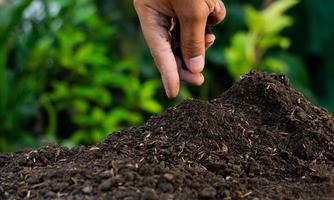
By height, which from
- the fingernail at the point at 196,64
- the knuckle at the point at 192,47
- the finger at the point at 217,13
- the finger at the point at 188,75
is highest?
the finger at the point at 217,13

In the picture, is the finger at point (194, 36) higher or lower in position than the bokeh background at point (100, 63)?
higher

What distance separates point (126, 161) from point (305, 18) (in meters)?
4.57

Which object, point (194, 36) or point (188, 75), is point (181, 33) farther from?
point (188, 75)

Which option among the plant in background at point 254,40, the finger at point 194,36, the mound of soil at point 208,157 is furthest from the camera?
the plant in background at point 254,40

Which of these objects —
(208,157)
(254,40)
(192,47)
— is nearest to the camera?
(208,157)

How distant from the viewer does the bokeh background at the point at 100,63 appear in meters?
5.03

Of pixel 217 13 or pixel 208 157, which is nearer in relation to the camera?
pixel 208 157

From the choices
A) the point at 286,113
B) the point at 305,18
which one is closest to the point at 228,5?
the point at 305,18

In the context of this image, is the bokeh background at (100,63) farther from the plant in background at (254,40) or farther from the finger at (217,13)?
the finger at (217,13)

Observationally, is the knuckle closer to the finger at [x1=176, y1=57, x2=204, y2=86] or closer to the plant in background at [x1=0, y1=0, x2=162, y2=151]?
the finger at [x1=176, y1=57, x2=204, y2=86]

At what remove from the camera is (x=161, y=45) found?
2.05 meters

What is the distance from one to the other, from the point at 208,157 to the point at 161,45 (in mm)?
321

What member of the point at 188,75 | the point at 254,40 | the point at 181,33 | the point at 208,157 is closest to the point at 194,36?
the point at 181,33

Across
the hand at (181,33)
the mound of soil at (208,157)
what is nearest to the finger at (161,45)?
the hand at (181,33)
